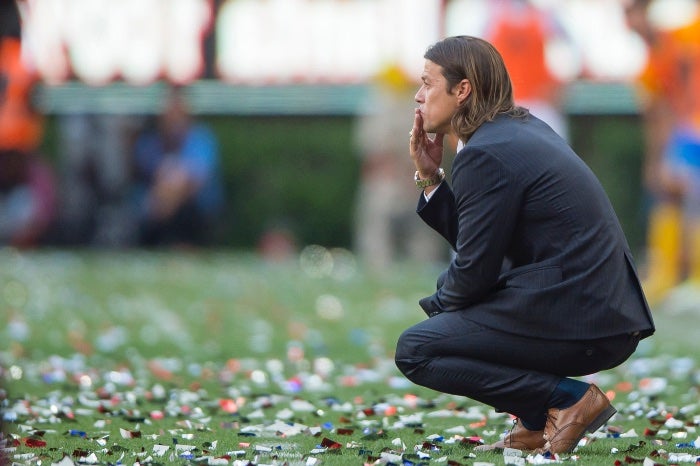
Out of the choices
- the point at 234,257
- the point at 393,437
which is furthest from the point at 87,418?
the point at 234,257

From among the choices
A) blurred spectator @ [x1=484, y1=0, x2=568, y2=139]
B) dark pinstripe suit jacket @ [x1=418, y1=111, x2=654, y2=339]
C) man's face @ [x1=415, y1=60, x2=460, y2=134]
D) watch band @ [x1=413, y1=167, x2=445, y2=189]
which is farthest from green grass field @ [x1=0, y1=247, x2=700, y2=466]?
blurred spectator @ [x1=484, y1=0, x2=568, y2=139]

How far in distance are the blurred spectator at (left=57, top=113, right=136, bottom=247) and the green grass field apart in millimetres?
4314

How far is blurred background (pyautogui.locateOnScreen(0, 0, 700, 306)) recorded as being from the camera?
53.0 feet

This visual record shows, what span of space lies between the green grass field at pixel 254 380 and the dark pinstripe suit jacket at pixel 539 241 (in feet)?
1.68

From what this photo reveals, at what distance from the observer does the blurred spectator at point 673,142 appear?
11102 millimetres

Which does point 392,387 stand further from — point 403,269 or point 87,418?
point 403,269

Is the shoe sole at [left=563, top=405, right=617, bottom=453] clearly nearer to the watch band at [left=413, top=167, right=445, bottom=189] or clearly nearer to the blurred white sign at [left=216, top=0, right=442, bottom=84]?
the watch band at [left=413, top=167, right=445, bottom=189]

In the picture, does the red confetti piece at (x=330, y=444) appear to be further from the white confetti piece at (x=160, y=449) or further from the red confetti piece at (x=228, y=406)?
the red confetti piece at (x=228, y=406)

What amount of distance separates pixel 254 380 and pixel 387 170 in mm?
7531

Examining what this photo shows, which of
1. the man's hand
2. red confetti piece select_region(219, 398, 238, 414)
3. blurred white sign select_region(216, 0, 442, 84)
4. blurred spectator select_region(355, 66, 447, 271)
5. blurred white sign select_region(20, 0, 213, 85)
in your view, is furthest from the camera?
blurred white sign select_region(20, 0, 213, 85)

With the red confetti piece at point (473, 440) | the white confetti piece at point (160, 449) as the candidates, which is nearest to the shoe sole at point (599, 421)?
the red confetti piece at point (473, 440)

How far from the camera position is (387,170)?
48.8 ft

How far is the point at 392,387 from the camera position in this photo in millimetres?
7203

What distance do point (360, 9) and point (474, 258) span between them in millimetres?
12742
